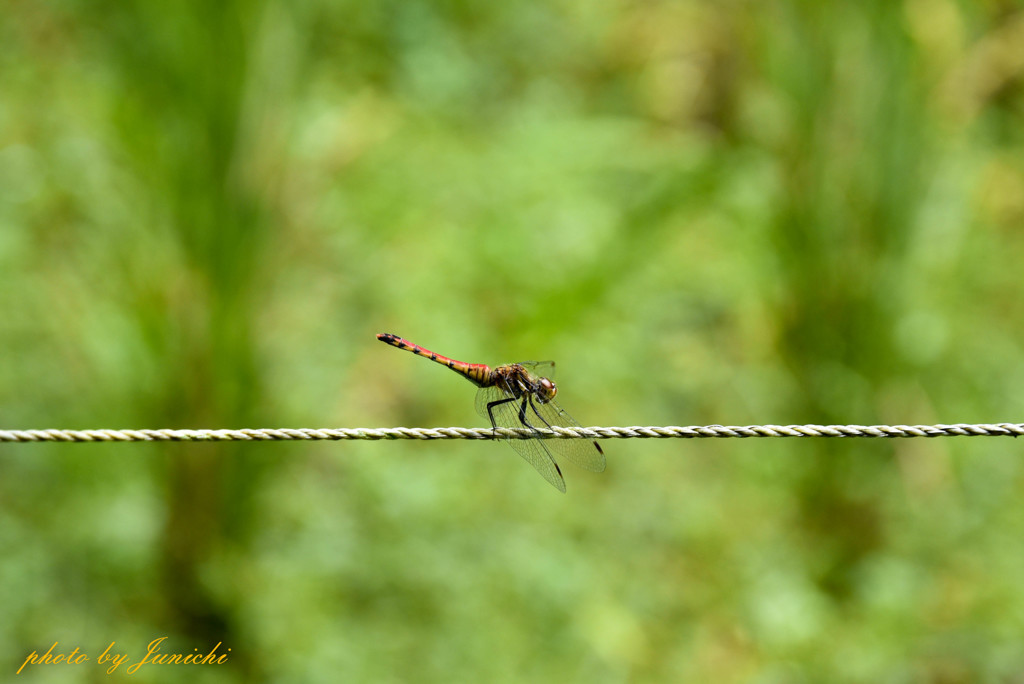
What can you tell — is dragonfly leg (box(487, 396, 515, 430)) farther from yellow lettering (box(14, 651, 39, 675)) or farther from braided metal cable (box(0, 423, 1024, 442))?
yellow lettering (box(14, 651, 39, 675))

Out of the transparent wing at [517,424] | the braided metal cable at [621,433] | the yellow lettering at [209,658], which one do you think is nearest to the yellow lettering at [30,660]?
the yellow lettering at [209,658]

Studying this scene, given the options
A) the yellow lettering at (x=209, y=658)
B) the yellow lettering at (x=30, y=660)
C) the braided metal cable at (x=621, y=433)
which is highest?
the braided metal cable at (x=621, y=433)

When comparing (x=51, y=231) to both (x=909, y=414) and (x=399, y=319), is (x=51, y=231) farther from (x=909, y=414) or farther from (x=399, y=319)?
(x=909, y=414)

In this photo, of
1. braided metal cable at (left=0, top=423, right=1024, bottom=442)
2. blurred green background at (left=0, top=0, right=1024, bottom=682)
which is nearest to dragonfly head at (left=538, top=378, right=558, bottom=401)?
braided metal cable at (left=0, top=423, right=1024, bottom=442)

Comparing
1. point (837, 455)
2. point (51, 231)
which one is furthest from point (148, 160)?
point (837, 455)

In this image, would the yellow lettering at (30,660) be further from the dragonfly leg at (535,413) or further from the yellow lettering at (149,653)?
the dragonfly leg at (535,413)
